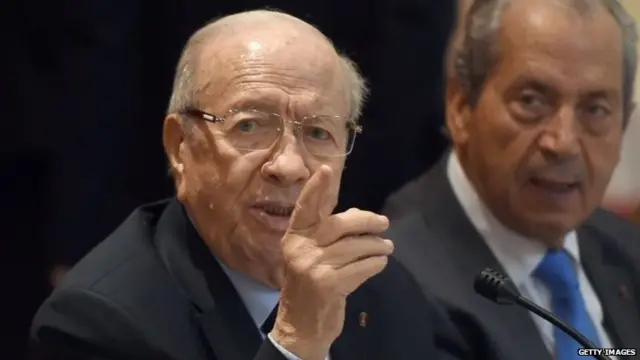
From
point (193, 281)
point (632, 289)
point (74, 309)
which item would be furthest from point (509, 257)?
point (74, 309)

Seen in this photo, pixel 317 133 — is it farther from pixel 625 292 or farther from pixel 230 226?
pixel 625 292

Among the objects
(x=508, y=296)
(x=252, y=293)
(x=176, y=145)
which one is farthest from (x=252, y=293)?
(x=508, y=296)

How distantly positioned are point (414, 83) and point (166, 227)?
2.86 ft

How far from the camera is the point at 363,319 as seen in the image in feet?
4.42

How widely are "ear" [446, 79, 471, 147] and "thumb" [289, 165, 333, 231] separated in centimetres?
59

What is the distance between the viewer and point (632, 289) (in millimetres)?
1688

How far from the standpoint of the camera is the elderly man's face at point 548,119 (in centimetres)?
151

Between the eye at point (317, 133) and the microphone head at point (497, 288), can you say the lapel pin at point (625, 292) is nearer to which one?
the microphone head at point (497, 288)

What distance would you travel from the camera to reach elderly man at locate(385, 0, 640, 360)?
1505mm

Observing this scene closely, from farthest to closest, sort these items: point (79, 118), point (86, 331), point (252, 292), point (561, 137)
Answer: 1. point (79, 118)
2. point (561, 137)
3. point (252, 292)
4. point (86, 331)

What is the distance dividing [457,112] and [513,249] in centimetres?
23

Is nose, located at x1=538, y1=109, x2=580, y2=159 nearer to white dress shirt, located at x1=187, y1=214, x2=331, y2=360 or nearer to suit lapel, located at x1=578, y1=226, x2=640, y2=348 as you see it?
suit lapel, located at x1=578, y1=226, x2=640, y2=348

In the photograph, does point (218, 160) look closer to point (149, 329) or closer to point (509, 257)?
point (149, 329)

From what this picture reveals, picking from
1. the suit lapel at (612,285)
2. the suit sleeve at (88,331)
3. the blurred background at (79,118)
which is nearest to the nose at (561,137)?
the suit lapel at (612,285)
